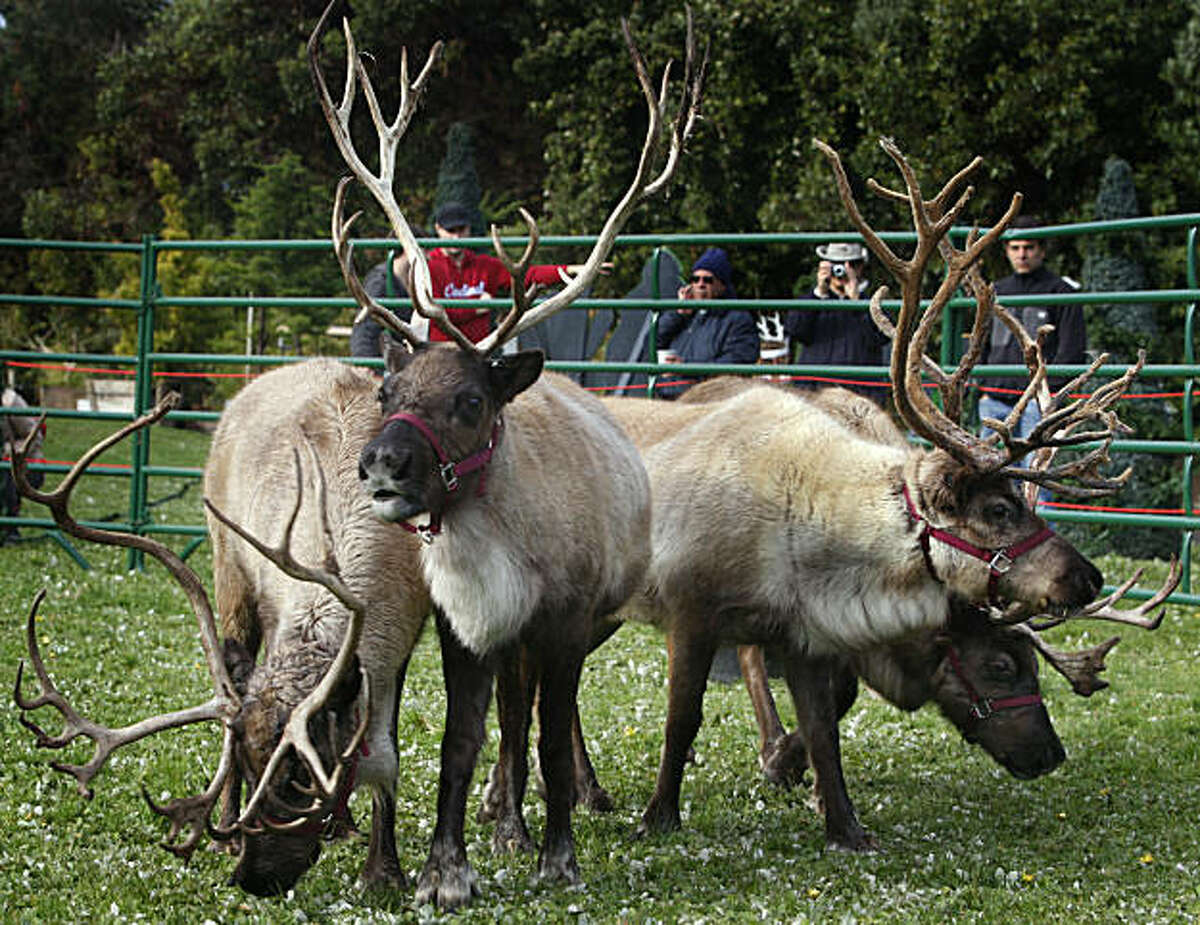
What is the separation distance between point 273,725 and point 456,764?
88cm

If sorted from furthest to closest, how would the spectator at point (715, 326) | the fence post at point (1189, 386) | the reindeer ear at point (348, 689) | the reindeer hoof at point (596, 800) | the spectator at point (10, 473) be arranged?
the spectator at point (10, 473), the spectator at point (715, 326), the fence post at point (1189, 386), the reindeer hoof at point (596, 800), the reindeer ear at point (348, 689)

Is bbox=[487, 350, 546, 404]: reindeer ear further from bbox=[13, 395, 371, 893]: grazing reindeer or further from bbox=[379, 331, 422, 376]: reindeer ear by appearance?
bbox=[13, 395, 371, 893]: grazing reindeer

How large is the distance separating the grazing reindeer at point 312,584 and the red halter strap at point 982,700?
8.03 feet

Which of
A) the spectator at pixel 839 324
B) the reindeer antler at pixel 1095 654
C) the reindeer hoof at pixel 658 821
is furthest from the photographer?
the spectator at pixel 839 324

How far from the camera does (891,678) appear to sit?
6281 mm

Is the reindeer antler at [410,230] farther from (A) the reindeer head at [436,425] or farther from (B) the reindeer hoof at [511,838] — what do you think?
(B) the reindeer hoof at [511,838]

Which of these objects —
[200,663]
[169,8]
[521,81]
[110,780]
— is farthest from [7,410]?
[169,8]

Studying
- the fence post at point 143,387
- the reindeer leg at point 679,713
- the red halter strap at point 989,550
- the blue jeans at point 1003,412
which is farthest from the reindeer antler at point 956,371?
the fence post at point 143,387

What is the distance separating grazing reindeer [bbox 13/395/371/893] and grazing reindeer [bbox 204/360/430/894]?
1 centimetres

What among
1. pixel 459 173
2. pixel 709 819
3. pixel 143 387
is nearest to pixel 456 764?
pixel 709 819

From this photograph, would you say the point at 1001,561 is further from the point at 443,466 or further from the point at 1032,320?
the point at 1032,320

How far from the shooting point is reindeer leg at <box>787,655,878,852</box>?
5.72 meters

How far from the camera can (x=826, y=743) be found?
235 inches

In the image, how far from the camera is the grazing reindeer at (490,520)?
187 inches
